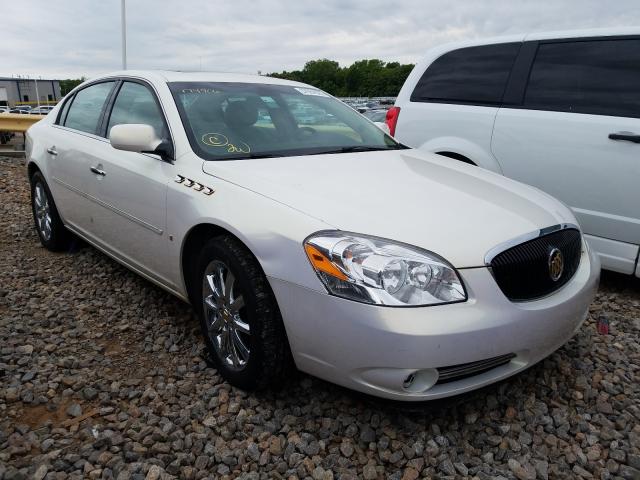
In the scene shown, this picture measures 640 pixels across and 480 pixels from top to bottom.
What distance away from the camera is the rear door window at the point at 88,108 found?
12.3 feet

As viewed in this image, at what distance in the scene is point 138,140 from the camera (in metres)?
2.73

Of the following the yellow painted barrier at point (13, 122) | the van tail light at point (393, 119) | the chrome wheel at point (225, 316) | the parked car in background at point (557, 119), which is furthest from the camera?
the yellow painted barrier at point (13, 122)

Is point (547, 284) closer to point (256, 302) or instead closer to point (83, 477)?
point (256, 302)

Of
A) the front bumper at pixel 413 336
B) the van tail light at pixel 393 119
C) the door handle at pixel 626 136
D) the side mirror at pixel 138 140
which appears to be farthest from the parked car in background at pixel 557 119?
the side mirror at pixel 138 140

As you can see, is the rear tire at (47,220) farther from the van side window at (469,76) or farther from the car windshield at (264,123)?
the van side window at (469,76)

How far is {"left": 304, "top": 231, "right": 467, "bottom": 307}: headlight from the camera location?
6.34 ft

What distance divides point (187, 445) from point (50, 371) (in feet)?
3.17

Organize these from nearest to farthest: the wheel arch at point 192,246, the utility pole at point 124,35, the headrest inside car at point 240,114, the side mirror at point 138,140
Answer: the wheel arch at point 192,246, the side mirror at point 138,140, the headrest inside car at point 240,114, the utility pole at point 124,35

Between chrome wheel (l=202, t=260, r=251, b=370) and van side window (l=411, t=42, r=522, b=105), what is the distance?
9.17 feet

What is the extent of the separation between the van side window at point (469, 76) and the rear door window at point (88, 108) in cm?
255

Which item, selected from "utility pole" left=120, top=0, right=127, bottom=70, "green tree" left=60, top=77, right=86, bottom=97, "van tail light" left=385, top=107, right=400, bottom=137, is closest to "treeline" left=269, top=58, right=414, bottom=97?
"green tree" left=60, top=77, right=86, bottom=97

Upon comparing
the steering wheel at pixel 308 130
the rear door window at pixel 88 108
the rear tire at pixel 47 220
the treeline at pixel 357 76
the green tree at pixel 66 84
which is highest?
the steering wheel at pixel 308 130

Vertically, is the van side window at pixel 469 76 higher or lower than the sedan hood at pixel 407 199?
higher

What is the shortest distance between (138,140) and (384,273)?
5.02 ft
